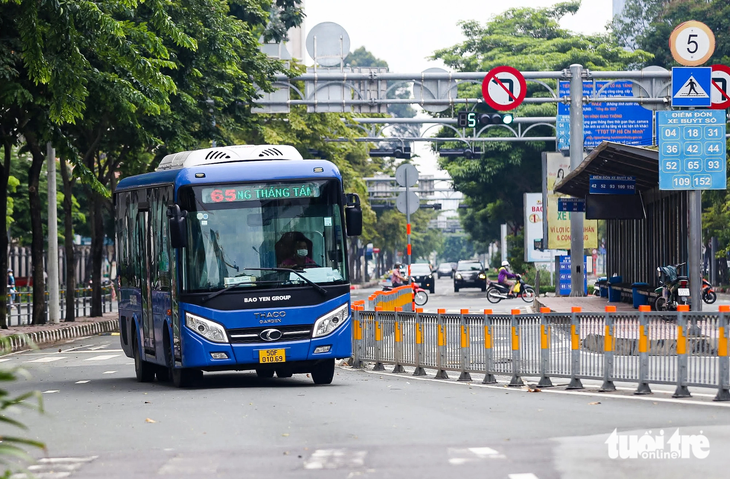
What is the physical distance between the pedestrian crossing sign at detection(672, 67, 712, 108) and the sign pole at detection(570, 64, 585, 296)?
478 inches

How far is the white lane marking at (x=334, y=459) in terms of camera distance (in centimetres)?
870

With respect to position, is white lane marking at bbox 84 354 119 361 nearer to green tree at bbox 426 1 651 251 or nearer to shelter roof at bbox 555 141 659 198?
shelter roof at bbox 555 141 659 198

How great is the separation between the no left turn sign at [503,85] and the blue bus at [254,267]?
683 inches

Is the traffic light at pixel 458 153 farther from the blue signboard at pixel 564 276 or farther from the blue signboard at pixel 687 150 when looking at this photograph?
the blue signboard at pixel 687 150

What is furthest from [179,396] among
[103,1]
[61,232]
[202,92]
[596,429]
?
[61,232]

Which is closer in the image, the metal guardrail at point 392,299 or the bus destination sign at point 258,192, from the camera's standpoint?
the bus destination sign at point 258,192

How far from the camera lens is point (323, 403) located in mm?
13148

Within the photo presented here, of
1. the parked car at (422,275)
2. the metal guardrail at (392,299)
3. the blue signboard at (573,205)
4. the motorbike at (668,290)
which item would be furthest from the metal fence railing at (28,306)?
the motorbike at (668,290)

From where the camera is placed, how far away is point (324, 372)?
16.0 meters

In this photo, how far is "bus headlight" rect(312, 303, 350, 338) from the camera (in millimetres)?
15281

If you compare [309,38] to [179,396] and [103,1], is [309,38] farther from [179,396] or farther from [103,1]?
[179,396]

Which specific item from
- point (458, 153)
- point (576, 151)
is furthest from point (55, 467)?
point (458, 153)

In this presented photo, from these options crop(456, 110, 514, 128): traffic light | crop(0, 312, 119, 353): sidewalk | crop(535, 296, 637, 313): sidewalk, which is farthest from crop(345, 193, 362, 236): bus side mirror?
crop(456, 110, 514, 128): traffic light

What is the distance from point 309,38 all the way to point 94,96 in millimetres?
15796
